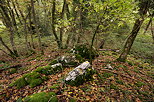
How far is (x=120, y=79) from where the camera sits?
420cm

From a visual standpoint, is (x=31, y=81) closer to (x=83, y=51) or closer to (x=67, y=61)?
(x=67, y=61)

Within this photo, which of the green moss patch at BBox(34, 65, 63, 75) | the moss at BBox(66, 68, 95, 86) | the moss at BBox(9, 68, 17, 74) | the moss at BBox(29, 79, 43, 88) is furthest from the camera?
the moss at BBox(9, 68, 17, 74)

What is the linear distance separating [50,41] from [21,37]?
4.19m

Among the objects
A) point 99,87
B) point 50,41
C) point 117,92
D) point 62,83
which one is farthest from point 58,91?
point 50,41

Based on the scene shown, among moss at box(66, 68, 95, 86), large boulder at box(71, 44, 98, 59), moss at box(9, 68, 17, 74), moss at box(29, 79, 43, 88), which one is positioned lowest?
moss at box(9, 68, 17, 74)

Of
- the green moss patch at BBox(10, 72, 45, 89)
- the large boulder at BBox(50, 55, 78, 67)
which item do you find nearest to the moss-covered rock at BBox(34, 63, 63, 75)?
the large boulder at BBox(50, 55, 78, 67)

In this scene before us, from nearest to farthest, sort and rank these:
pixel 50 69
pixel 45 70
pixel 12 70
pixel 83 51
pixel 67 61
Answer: pixel 45 70 → pixel 50 69 → pixel 67 61 → pixel 12 70 → pixel 83 51

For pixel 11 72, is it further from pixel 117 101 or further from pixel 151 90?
pixel 151 90

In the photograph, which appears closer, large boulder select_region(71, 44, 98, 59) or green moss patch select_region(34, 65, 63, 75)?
green moss patch select_region(34, 65, 63, 75)

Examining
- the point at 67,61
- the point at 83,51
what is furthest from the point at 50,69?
the point at 83,51

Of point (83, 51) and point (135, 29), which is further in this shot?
point (83, 51)

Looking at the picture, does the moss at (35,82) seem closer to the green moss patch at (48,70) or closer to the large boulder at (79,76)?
the green moss patch at (48,70)

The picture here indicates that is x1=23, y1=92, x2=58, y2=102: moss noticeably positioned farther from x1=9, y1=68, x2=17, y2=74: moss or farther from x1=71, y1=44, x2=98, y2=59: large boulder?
x1=9, y1=68, x2=17, y2=74: moss

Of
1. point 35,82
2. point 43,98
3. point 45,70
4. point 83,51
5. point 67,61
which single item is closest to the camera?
point 43,98
